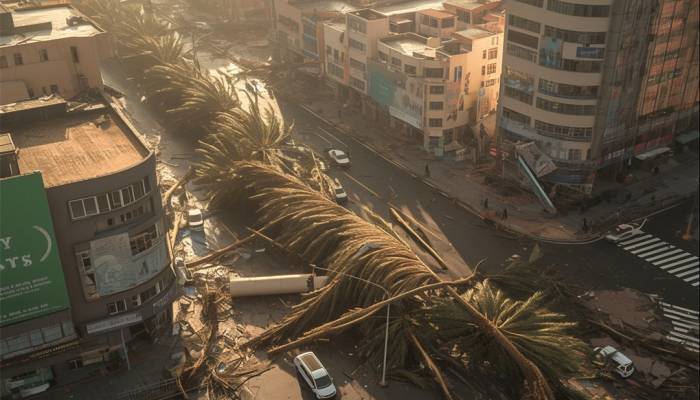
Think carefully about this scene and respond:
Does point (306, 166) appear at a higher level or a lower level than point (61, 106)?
lower

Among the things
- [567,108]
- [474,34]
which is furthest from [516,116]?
[474,34]

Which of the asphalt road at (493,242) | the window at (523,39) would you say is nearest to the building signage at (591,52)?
the window at (523,39)

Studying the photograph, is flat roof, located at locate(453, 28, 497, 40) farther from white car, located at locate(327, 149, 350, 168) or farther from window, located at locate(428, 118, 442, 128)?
white car, located at locate(327, 149, 350, 168)

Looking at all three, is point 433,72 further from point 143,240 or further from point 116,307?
point 116,307

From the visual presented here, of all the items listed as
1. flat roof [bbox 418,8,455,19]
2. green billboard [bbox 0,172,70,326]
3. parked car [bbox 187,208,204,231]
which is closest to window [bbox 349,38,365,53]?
flat roof [bbox 418,8,455,19]

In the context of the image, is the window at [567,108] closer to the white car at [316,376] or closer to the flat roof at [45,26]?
the white car at [316,376]

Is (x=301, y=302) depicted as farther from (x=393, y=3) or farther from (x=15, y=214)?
(x=393, y=3)

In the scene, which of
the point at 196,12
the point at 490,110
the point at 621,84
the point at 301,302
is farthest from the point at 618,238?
the point at 196,12
